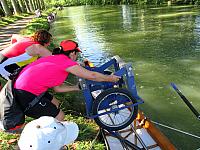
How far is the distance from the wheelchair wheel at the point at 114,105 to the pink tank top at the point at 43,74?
923 mm

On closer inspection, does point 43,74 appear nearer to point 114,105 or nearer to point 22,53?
point 114,105

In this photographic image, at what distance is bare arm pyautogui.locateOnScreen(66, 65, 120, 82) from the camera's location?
452 centimetres

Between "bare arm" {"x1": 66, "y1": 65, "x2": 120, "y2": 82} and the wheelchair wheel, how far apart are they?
281 mm

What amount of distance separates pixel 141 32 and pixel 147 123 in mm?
16670

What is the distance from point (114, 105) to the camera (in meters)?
5.36

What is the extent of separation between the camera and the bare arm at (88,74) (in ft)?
14.8

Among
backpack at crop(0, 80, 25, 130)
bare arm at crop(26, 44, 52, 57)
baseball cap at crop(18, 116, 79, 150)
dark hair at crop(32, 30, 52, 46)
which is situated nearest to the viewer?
baseball cap at crop(18, 116, 79, 150)

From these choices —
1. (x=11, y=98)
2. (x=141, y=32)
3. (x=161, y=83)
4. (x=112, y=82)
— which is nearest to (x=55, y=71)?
(x=11, y=98)

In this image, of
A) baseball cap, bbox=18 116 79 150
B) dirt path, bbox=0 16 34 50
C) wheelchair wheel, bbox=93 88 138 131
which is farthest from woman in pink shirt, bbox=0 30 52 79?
dirt path, bbox=0 16 34 50

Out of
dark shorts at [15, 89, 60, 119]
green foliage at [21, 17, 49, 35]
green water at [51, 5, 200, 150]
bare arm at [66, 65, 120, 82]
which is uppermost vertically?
bare arm at [66, 65, 120, 82]

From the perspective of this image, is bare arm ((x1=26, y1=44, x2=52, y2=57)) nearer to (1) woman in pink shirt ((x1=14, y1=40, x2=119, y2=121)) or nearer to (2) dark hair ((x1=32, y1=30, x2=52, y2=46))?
(2) dark hair ((x1=32, y1=30, x2=52, y2=46))

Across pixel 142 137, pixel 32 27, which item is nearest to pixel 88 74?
pixel 142 137

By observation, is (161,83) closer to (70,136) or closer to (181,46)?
(181,46)

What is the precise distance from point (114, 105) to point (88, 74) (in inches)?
39.1
